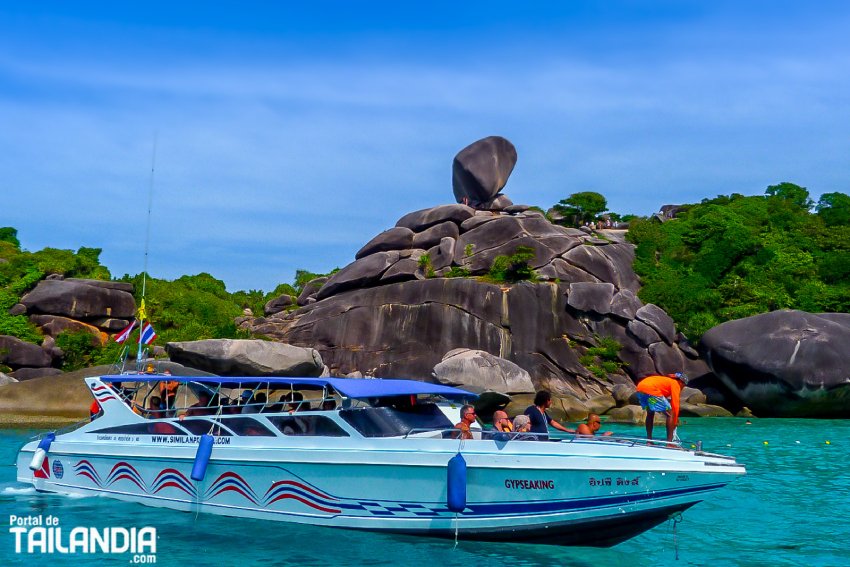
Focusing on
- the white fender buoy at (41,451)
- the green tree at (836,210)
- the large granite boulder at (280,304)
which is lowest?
the white fender buoy at (41,451)

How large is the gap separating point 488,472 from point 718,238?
136ft

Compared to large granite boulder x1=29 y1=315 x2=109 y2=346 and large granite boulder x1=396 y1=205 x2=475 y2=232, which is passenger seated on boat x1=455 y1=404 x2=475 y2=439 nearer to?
large granite boulder x1=29 y1=315 x2=109 y2=346

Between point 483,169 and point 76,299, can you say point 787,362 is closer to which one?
point 483,169

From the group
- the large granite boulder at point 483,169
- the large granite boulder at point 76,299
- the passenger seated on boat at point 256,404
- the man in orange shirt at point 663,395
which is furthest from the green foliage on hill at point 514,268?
the man in orange shirt at point 663,395

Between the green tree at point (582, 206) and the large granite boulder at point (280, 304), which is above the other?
the green tree at point (582, 206)

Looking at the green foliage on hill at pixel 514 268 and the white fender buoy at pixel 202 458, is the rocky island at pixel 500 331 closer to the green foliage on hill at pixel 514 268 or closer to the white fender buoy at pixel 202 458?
the green foliage on hill at pixel 514 268

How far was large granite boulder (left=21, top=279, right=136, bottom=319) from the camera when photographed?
4225 centimetres

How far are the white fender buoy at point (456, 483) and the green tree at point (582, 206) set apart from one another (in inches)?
1879

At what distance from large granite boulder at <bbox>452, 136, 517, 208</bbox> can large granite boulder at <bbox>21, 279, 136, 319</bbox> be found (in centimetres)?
2151

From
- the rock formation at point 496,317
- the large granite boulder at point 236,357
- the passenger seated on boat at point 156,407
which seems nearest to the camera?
the passenger seated on boat at point 156,407

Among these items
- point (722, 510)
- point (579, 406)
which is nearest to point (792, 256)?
point (579, 406)

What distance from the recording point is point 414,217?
4884 centimetres

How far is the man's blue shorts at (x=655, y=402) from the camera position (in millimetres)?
Result: 11648

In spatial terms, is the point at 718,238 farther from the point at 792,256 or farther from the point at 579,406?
the point at 579,406
